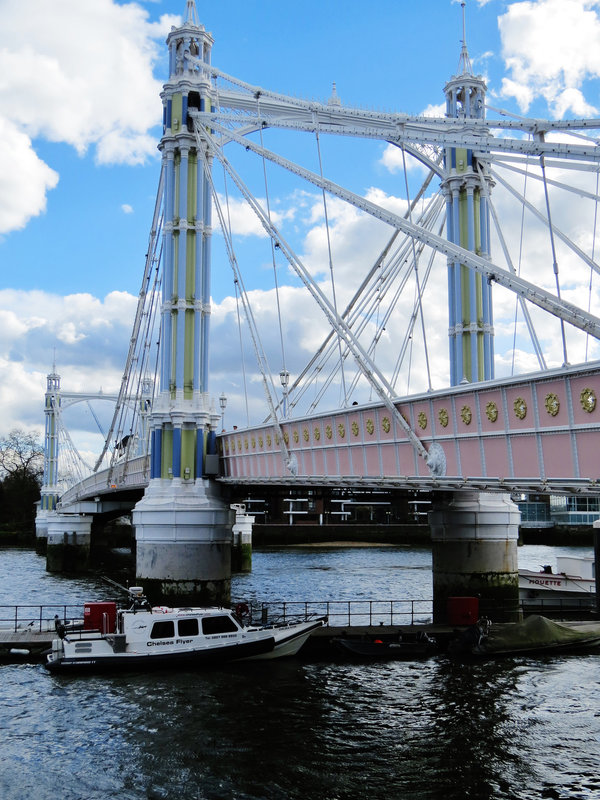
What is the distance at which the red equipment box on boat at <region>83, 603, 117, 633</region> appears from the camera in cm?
3203

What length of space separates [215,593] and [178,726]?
17.1 meters

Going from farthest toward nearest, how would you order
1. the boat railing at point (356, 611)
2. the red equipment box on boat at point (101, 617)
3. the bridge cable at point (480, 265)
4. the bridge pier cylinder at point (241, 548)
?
the bridge pier cylinder at point (241, 548), the boat railing at point (356, 611), the red equipment box on boat at point (101, 617), the bridge cable at point (480, 265)

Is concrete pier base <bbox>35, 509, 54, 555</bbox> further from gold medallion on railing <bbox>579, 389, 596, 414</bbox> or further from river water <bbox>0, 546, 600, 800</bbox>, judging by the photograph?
gold medallion on railing <bbox>579, 389, 596, 414</bbox>

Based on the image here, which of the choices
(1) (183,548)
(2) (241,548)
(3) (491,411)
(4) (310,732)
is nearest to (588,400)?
(3) (491,411)

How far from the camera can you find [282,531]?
124m

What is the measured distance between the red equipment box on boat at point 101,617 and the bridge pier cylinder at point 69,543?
54995 millimetres

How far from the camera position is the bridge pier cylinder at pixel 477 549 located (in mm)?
42000

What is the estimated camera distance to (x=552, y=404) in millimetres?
21375

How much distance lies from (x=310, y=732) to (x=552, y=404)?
10899mm

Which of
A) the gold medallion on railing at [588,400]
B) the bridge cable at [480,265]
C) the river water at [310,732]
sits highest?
the bridge cable at [480,265]

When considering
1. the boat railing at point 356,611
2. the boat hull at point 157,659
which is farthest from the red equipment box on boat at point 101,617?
the boat railing at point 356,611

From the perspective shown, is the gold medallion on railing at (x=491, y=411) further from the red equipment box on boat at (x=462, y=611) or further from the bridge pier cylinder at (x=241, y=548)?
the bridge pier cylinder at (x=241, y=548)

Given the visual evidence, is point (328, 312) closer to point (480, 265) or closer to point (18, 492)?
point (480, 265)

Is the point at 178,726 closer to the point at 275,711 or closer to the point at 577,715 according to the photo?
the point at 275,711
